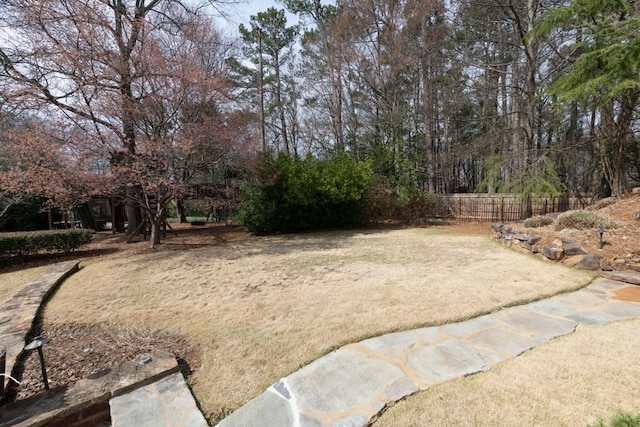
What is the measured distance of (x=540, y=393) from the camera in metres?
1.79


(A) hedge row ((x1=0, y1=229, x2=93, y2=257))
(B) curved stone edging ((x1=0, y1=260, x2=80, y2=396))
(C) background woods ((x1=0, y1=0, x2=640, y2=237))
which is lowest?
(B) curved stone edging ((x1=0, y1=260, x2=80, y2=396))

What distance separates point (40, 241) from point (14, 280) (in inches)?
84.5

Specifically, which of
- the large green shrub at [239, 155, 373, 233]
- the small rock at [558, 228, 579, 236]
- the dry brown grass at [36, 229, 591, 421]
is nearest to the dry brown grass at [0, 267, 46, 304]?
the dry brown grass at [36, 229, 591, 421]

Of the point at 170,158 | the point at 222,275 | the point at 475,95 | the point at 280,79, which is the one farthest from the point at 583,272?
the point at 280,79

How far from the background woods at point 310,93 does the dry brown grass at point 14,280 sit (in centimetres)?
156

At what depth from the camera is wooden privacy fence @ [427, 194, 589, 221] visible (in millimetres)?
10664

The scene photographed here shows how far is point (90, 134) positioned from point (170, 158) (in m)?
1.62

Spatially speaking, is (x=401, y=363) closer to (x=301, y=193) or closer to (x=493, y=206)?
(x=301, y=193)

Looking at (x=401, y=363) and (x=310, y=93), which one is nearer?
(x=401, y=363)

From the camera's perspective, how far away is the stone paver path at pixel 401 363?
5.61ft

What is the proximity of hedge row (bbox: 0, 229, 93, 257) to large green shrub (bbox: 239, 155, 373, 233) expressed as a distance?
14.1 feet

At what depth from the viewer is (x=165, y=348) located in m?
2.52

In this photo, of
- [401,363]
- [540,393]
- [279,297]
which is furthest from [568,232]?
[279,297]

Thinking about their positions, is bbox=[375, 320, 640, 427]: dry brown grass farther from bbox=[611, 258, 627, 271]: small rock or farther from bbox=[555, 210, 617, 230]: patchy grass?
bbox=[555, 210, 617, 230]: patchy grass
